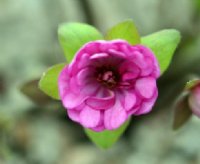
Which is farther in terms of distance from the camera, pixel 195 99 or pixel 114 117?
pixel 195 99

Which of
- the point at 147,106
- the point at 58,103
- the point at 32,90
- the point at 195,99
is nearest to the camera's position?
the point at 147,106

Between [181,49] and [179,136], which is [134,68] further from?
[179,136]

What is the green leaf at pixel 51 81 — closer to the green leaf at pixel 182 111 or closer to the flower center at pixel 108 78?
the flower center at pixel 108 78

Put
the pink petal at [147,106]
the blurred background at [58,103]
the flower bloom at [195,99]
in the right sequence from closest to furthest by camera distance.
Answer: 1. the pink petal at [147,106]
2. the flower bloom at [195,99]
3. the blurred background at [58,103]

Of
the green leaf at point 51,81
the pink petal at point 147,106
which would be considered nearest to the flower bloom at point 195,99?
the pink petal at point 147,106

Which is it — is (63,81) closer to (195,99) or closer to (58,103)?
(195,99)

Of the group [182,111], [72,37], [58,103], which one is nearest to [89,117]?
[72,37]
